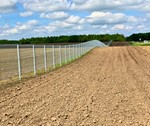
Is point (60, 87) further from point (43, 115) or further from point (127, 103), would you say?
point (43, 115)

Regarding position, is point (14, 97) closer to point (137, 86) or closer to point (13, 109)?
point (13, 109)

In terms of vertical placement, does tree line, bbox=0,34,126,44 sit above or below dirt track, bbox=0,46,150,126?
below

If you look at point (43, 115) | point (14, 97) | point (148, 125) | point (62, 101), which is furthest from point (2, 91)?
point (148, 125)

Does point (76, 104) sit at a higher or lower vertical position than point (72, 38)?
higher

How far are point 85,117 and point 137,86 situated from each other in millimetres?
5904

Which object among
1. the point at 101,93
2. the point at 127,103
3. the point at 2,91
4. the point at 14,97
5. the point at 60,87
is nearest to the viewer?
the point at 127,103

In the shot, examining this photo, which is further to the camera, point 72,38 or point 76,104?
point 72,38

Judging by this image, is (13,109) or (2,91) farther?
(2,91)

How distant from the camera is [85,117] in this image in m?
8.89

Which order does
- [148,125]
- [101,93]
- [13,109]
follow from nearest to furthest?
[148,125]
[13,109]
[101,93]

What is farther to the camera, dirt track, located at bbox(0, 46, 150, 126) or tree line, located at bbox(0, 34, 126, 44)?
tree line, located at bbox(0, 34, 126, 44)

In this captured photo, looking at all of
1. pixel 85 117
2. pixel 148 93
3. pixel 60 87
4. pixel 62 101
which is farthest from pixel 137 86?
pixel 85 117

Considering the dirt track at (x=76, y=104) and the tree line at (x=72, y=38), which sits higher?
the dirt track at (x=76, y=104)

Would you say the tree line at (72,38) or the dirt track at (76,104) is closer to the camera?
the dirt track at (76,104)
